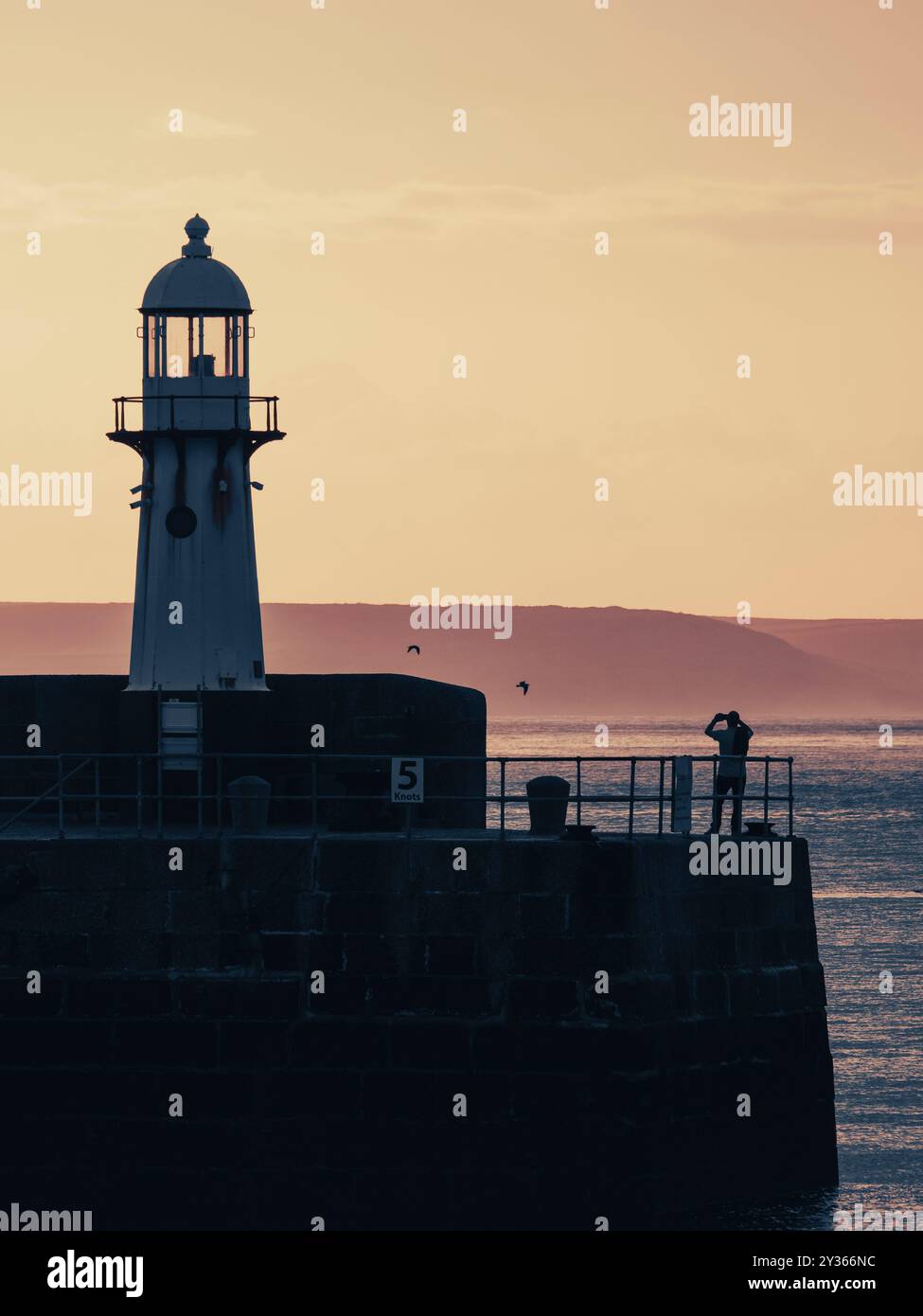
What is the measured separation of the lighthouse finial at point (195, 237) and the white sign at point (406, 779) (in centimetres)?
873

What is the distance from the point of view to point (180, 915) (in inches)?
1114

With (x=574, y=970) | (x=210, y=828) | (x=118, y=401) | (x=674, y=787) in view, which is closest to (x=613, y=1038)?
(x=574, y=970)

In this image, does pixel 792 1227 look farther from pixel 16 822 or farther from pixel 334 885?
pixel 16 822

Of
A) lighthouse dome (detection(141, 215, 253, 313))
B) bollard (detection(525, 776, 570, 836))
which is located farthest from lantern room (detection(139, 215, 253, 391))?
bollard (detection(525, 776, 570, 836))

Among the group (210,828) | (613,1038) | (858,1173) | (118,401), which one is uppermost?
(118,401)

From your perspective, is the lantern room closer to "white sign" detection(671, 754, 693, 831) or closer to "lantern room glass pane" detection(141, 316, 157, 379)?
"lantern room glass pane" detection(141, 316, 157, 379)

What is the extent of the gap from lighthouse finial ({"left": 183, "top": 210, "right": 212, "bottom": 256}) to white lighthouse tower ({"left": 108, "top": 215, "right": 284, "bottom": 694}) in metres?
1.74

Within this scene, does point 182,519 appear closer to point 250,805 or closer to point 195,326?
point 195,326

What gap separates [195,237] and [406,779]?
9.16 meters

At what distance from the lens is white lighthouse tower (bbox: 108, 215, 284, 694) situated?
33000mm

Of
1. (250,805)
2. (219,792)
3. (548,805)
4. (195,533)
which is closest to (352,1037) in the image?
(250,805)

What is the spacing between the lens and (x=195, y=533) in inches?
1303

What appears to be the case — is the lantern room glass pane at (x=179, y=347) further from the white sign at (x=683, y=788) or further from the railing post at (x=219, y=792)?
the white sign at (x=683, y=788)
